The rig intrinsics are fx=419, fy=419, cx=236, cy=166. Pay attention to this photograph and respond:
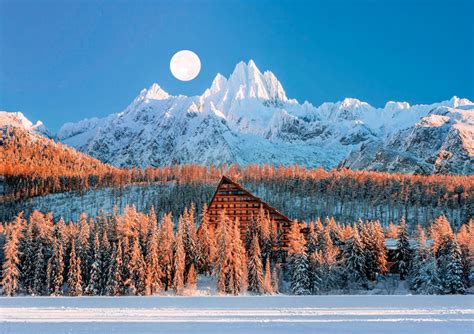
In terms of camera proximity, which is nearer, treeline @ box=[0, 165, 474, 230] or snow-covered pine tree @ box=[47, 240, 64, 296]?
snow-covered pine tree @ box=[47, 240, 64, 296]

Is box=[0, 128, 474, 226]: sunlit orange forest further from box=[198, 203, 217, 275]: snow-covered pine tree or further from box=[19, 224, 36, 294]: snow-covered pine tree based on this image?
box=[19, 224, 36, 294]: snow-covered pine tree

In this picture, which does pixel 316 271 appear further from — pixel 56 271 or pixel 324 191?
pixel 324 191

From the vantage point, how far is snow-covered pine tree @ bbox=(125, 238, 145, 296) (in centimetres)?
4478

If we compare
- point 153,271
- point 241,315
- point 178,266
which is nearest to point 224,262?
point 178,266

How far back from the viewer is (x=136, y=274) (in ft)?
149

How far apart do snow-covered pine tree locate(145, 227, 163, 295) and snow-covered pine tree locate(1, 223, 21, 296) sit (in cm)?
1483

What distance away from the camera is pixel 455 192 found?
497 ft

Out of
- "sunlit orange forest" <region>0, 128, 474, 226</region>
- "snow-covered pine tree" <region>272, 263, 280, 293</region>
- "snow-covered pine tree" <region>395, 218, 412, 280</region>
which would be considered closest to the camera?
"snow-covered pine tree" <region>272, 263, 280, 293</region>

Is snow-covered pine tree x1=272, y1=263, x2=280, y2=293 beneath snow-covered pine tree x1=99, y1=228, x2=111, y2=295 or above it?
beneath

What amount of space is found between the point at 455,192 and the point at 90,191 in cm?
14487

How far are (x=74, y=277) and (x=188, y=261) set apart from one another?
13042 millimetres

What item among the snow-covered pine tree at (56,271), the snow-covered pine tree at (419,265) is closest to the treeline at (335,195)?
the snow-covered pine tree at (419,265)

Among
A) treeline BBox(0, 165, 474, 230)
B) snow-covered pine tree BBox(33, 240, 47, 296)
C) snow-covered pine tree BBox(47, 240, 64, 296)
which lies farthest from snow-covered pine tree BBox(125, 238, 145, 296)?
treeline BBox(0, 165, 474, 230)

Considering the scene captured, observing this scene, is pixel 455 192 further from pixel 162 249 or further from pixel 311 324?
pixel 311 324
